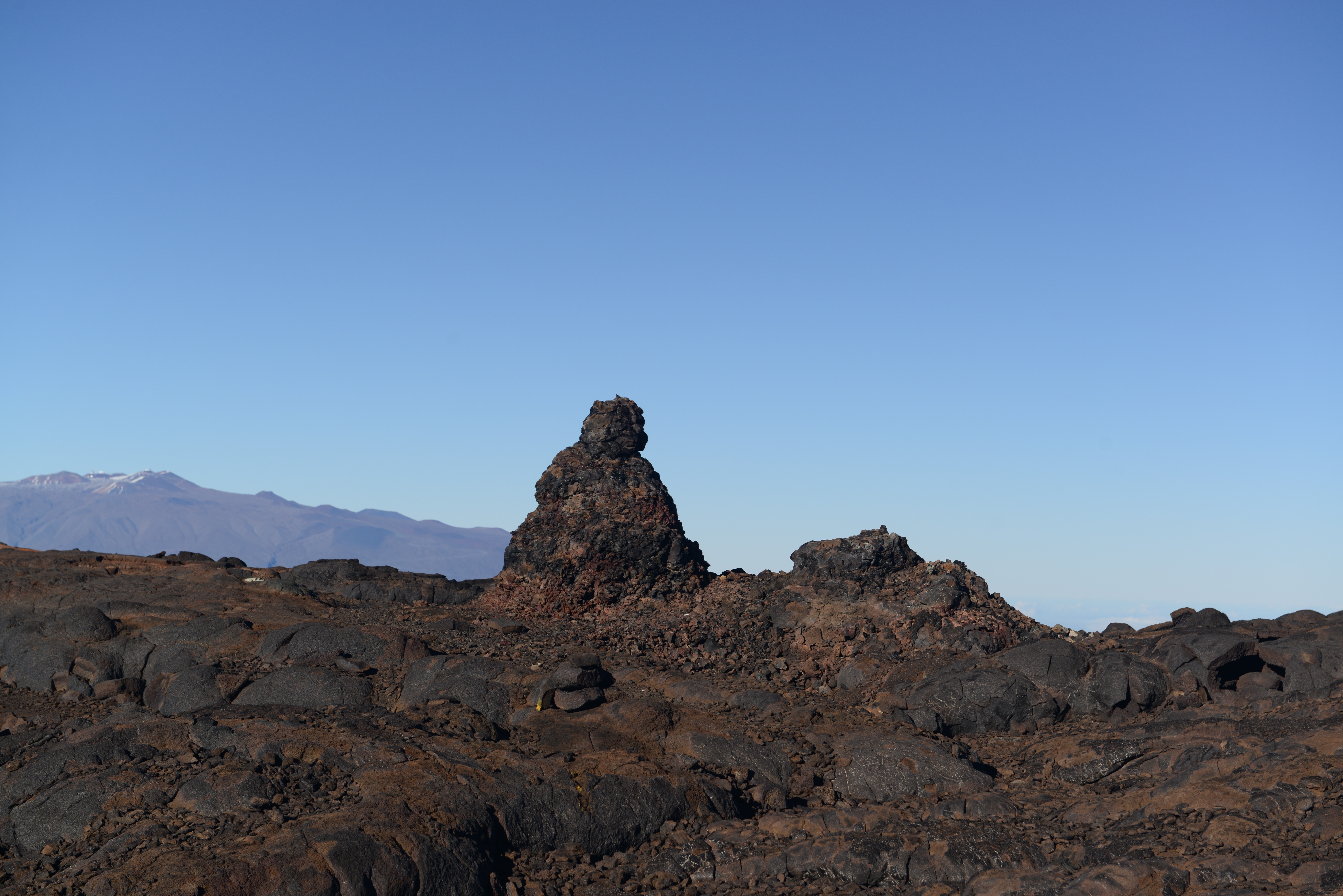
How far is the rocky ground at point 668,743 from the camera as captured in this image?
12805 millimetres

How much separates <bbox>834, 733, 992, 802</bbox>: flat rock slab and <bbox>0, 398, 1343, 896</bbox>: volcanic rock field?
0.06 meters

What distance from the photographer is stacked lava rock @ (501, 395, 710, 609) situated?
87.8 ft

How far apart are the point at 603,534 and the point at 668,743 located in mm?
10052

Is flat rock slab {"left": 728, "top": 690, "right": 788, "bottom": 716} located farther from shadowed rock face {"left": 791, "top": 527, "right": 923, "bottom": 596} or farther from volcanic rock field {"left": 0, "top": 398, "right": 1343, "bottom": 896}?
shadowed rock face {"left": 791, "top": 527, "right": 923, "bottom": 596}

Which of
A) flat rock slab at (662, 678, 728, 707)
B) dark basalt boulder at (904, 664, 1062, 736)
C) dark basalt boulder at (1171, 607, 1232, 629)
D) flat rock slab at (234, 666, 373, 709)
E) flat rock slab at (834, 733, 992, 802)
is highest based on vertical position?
dark basalt boulder at (1171, 607, 1232, 629)

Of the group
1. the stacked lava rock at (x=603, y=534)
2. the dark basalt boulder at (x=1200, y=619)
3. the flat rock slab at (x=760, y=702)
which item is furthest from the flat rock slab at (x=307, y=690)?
the dark basalt boulder at (x=1200, y=619)

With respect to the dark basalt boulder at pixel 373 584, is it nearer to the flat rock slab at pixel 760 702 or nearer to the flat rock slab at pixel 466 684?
Answer: the flat rock slab at pixel 466 684

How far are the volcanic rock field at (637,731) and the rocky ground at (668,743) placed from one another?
0.06 m

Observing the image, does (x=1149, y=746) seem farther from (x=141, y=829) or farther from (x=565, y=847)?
(x=141, y=829)

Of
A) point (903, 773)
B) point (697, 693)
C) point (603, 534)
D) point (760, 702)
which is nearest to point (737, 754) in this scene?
point (903, 773)

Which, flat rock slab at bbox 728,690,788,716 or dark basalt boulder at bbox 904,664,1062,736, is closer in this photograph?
dark basalt boulder at bbox 904,664,1062,736

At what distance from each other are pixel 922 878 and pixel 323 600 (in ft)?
61.6

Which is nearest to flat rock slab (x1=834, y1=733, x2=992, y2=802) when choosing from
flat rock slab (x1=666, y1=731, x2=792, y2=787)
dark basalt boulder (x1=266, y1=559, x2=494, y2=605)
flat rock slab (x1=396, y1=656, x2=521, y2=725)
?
flat rock slab (x1=666, y1=731, x2=792, y2=787)

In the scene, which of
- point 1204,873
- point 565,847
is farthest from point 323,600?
point 1204,873
